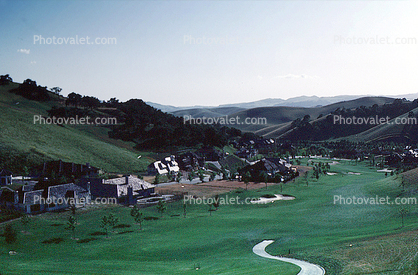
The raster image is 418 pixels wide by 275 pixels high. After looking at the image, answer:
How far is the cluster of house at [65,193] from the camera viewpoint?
56750mm

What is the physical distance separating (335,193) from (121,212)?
155 feet

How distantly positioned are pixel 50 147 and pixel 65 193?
4721 cm

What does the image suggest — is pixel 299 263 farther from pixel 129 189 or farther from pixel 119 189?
pixel 119 189

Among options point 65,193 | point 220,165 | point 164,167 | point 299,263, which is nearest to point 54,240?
point 65,193

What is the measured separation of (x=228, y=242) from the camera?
136ft

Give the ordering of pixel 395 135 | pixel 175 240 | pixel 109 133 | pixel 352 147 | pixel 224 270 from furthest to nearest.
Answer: pixel 395 135 < pixel 352 147 < pixel 109 133 < pixel 175 240 < pixel 224 270

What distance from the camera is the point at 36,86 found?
17100 cm

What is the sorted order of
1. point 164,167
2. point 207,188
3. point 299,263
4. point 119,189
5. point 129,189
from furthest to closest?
point 164,167, point 207,188, point 119,189, point 129,189, point 299,263

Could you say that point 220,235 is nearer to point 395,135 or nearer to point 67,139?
point 67,139

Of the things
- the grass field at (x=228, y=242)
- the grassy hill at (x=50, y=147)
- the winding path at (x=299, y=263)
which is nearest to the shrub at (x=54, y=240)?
the grass field at (x=228, y=242)

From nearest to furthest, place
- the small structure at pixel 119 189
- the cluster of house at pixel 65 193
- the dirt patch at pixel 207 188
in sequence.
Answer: the cluster of house at pixel 65 193 < the small structure at pixel 119 189 < the dirt patch at pixel 207 188

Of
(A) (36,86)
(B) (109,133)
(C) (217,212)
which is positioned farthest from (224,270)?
(A) (36,86)

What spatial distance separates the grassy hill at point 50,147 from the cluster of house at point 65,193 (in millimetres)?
12499

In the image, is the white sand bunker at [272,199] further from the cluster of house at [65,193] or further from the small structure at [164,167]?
the small structure at [164,167]
